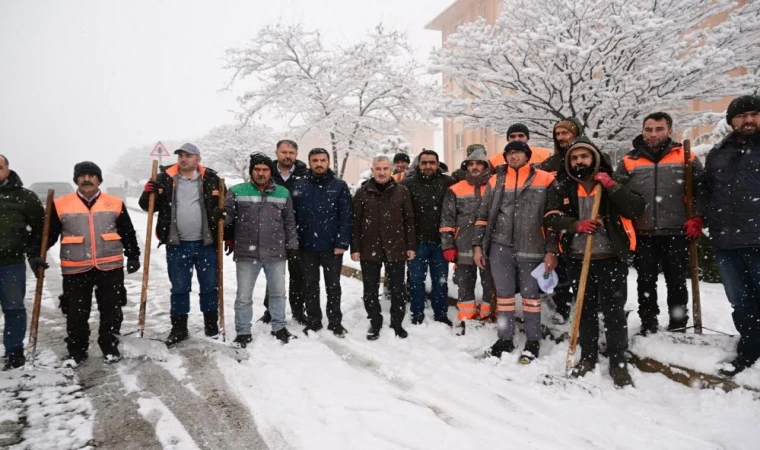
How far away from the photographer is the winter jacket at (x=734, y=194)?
3.29 meters

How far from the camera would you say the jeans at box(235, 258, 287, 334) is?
474 cm

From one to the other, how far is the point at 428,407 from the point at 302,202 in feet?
9.04

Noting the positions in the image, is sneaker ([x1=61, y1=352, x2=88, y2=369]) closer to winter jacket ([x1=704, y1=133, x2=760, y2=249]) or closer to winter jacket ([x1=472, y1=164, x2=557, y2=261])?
winter jacket ([x1=472, y1=164, x2=557, y2=261])

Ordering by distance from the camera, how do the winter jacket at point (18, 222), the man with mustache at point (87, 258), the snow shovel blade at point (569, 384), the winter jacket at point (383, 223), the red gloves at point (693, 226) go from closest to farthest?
the snow shovel blade at point (569, 384) → the red gloves at point (693, 226) → the winter jacket at point (18, 222) → the man with mustache at point (87, 258) → the winter jacket at point (383, 223)

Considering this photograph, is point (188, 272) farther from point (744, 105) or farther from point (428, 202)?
point (744, 105)

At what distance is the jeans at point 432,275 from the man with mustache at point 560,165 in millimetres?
1259

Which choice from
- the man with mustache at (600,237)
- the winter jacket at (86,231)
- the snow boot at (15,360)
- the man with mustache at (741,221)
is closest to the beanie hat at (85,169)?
the winter jacket at (86,231)

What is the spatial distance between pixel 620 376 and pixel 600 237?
116cm

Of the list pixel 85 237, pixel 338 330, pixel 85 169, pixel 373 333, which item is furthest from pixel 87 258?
pixel 373 333

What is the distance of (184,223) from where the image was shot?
184 inches

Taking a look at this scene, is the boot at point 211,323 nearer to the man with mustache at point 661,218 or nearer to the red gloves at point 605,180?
the red gloves at point 605,180

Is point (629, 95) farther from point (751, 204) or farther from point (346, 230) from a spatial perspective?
point (346, 230)

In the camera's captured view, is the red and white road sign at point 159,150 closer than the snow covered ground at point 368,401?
No

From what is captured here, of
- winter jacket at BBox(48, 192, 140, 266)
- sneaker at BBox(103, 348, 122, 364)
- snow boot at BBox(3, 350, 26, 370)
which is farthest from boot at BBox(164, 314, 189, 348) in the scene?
snow boot at BBox(3, 350, 26, 370)
